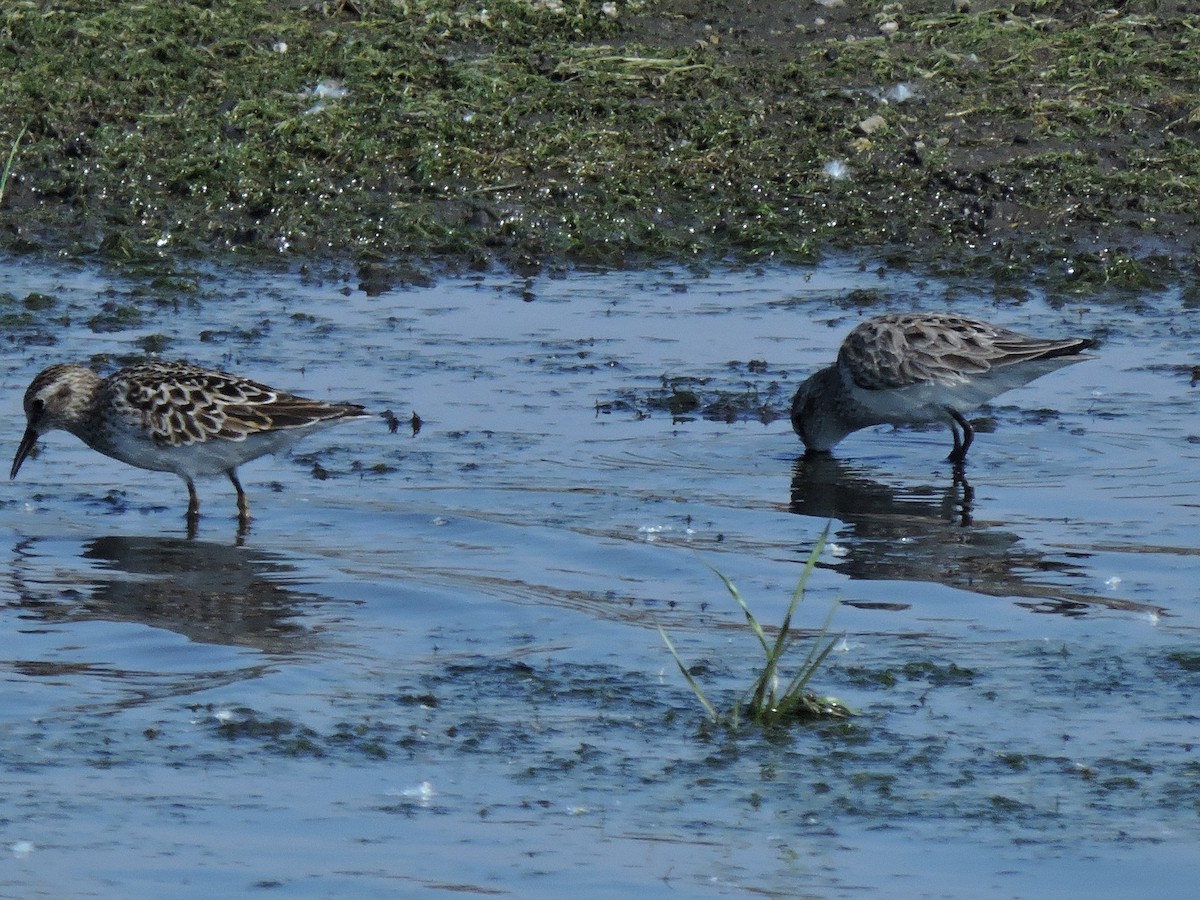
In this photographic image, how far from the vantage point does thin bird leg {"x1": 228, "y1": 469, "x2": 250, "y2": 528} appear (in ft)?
33.4

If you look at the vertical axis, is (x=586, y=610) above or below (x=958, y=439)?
below

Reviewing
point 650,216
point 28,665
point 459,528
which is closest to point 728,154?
point 650,216

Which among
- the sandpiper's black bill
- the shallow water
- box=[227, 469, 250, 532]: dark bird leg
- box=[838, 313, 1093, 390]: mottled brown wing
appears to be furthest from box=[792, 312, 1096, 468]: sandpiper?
the sandpiper's black bill

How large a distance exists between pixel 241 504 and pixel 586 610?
2.28 meters

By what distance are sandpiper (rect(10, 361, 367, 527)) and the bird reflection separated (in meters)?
0.57

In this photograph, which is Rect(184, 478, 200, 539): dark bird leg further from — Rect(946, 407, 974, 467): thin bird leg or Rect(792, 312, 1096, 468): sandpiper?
Rect(946, 407, 974, 467): thin bird leg

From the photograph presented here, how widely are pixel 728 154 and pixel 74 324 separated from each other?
16.4ft

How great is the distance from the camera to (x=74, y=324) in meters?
13.1

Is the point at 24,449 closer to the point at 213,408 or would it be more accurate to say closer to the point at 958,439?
the point at 213,408

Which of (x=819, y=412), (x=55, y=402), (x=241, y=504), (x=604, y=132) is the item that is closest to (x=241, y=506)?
(x=241, y=504)

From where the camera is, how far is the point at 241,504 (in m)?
10.2

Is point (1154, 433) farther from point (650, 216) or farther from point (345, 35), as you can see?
point (345, 35)

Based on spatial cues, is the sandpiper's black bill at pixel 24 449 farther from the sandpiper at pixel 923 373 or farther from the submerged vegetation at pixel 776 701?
the submerged vegetation at pixel 776 701

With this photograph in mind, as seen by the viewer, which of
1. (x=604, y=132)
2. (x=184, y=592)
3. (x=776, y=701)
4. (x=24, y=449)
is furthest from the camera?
(x=604, y=132)
